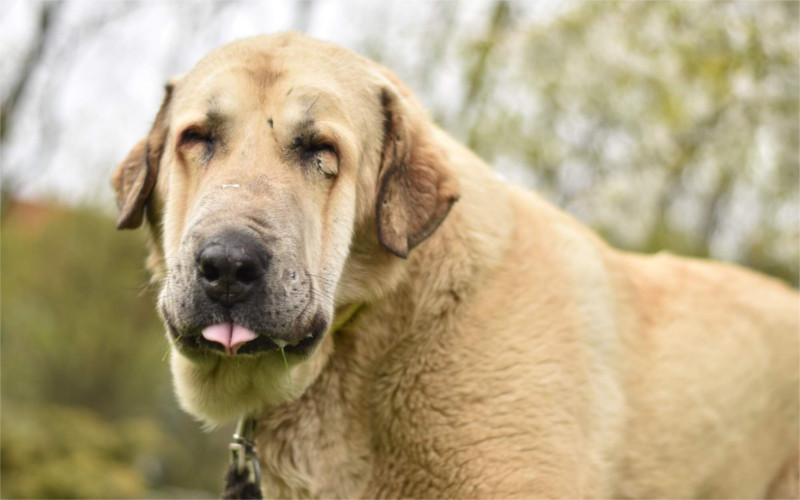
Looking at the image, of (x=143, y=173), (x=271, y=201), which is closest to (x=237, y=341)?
(x=271, y=201)

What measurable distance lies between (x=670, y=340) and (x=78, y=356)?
883 centimetres

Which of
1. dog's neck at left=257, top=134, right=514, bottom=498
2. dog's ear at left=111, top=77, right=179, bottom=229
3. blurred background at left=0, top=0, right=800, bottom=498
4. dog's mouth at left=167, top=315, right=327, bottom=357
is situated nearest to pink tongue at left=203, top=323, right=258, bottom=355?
dog's mouth at left=167, top=315, right=327, bottom=357

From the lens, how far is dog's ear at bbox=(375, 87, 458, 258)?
3.05 metres

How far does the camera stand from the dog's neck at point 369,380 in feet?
10.3

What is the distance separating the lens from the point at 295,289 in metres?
2.68

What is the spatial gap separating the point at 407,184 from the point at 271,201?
0.64 meters

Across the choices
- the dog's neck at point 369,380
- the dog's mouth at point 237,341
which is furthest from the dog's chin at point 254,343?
the dog's neck at point 369,380

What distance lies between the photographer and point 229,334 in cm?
261

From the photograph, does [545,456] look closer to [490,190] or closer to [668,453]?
[668,453]

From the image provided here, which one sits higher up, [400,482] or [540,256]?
[540,256]

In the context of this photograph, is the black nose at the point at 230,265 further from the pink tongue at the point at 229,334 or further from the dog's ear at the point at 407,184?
the dog's ear at the point at 407,184

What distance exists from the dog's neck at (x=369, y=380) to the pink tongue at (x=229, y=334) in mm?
614

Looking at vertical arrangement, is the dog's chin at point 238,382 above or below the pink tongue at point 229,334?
below

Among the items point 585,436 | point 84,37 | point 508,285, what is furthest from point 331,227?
point 84,37
